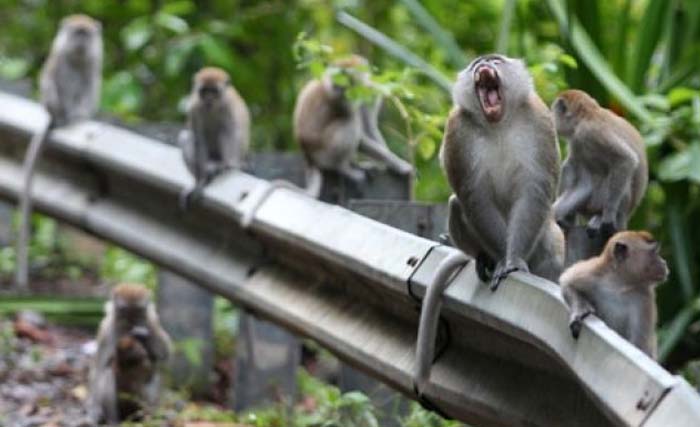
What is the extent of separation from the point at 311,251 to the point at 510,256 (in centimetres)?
123

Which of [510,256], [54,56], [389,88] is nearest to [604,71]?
[389,88]

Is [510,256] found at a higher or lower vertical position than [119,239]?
higher

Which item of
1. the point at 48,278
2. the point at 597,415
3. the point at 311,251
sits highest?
the point at 597,415

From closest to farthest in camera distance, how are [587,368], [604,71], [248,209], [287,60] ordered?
[587,368]
[248,209]
[604,71]
[287,60]

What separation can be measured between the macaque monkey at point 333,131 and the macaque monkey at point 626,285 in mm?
4727

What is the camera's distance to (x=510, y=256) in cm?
660

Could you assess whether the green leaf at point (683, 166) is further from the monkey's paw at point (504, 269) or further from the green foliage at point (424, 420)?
the monkey's paw at point (504, 269)

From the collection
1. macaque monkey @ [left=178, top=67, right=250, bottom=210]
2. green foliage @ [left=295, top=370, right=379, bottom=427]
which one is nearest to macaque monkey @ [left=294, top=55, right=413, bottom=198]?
macaque monkey @ [left=178, top=67, right=250, bottom=210]

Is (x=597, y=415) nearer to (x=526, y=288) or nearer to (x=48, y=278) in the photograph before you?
(x=526, y=288)

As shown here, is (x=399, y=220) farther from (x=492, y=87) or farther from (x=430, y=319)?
(x=430, y=319)

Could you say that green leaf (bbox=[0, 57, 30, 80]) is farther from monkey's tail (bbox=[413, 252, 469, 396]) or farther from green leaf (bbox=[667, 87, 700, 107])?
monkey's tail (bbox=[413, 252, 469, 396])

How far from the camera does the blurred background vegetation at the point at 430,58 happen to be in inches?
391

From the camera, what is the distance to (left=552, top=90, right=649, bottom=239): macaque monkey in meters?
7.88

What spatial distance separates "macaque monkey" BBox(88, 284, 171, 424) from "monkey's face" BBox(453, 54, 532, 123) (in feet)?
9.59
